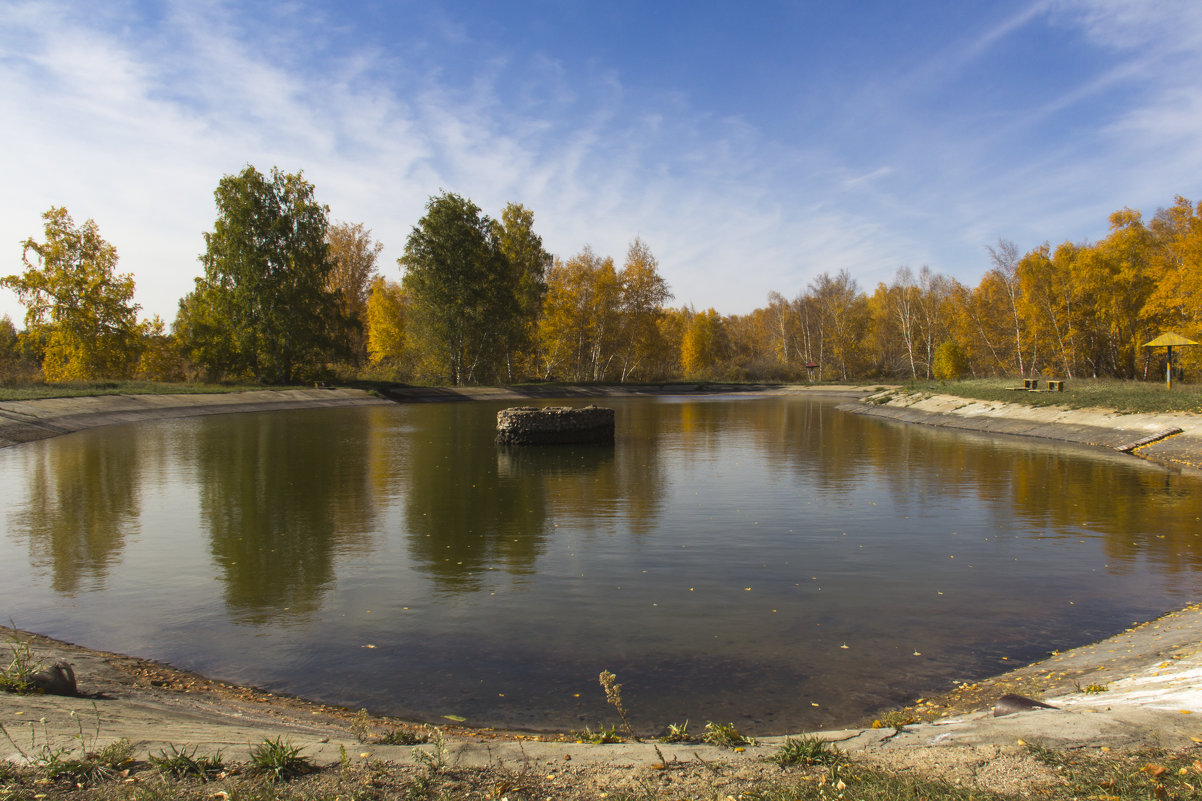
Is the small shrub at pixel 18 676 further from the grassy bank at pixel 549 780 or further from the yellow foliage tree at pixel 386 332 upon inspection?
the yellow foliage tree at pixel 386 332

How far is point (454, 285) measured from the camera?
62000 mm

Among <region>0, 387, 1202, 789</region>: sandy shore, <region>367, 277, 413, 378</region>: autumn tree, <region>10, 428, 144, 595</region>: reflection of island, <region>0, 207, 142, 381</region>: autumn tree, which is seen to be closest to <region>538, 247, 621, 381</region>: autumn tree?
<region>367, 277, 413, 378</region>: autumn tree

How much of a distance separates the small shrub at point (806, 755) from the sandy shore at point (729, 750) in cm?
13

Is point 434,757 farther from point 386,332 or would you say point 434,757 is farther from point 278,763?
point 386,332

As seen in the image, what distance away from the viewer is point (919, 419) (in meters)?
37.8

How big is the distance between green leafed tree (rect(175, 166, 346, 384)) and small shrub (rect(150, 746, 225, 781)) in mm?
55318

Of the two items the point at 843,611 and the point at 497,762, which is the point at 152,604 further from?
the point at 843,611

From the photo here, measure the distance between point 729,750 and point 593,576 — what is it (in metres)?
4.80

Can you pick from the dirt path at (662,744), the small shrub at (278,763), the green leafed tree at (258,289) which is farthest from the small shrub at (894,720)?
the green leafed tree at (258,289)

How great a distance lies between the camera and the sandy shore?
392 cm

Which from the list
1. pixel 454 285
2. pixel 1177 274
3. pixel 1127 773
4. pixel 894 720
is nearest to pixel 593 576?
pixel 894 720

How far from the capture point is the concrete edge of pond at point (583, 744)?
401 cm

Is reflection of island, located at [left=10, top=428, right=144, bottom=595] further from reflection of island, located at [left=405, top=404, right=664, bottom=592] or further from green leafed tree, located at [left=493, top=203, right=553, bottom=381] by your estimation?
green leafed tree, located at [left=493, top=203, right=553, bottom=381]

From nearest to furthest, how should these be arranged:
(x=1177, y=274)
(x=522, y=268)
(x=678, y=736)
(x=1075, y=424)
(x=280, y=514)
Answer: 1. (x=678, y=736)
2. (x=280, y=514)
3. (x=1075, y=424)
4. (x=1177, y=274)
5. (x=522, y=268)
